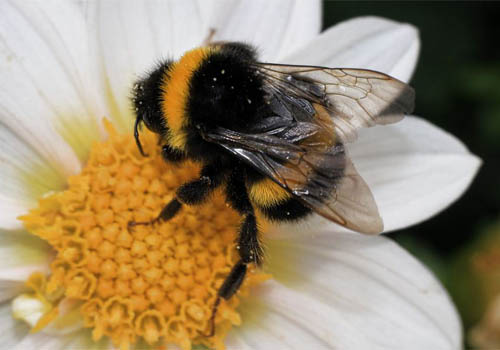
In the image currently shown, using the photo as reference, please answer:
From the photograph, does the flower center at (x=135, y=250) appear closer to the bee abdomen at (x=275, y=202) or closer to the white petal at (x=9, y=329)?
the white petal at (x=9, y=329)

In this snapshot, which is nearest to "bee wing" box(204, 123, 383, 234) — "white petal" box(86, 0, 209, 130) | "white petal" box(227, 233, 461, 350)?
"white petal" box(227, 233, 461, 350)

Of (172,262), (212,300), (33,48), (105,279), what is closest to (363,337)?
(212,300)

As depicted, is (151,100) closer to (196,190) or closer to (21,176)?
(196,190)

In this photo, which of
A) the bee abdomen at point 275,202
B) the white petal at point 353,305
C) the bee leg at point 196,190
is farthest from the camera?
the white petal at point 353,305

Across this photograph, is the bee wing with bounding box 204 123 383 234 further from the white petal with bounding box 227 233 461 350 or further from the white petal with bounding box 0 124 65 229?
the white petal with bounding box 0 124 65 229

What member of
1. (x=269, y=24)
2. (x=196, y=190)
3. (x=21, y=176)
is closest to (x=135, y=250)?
(x=196, y=190)

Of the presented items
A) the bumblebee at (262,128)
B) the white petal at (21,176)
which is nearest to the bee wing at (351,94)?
the bumblebee at (262,128)
